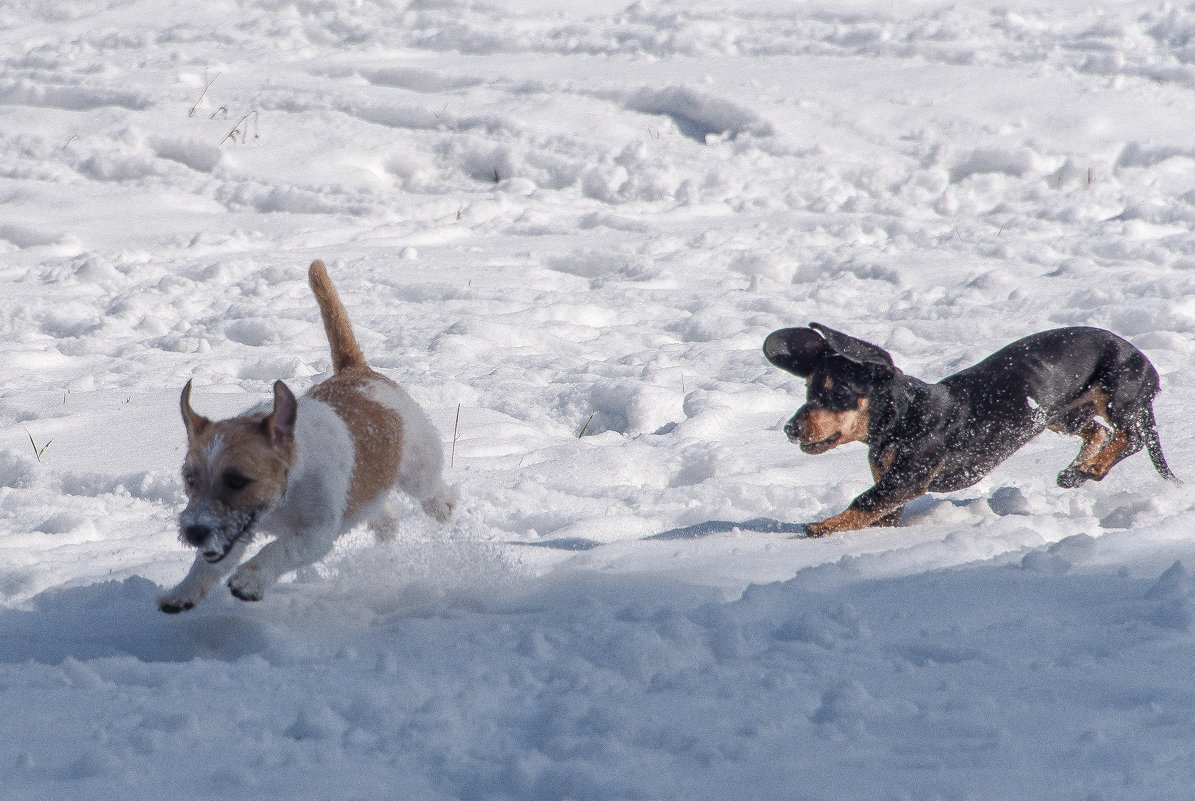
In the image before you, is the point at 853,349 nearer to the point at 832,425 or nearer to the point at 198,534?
the point at 832,425

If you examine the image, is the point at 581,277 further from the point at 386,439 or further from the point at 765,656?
the point at 765,656

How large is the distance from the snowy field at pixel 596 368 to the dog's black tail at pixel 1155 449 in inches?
7.4

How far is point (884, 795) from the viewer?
5.95 feet

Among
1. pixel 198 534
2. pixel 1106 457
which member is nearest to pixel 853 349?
pixel 1106 457

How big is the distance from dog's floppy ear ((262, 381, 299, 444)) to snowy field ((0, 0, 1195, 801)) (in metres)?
0.47

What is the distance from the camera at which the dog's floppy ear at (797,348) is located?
13.0 ft

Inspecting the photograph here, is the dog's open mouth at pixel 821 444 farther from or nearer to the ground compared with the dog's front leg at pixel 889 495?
farther from the ground

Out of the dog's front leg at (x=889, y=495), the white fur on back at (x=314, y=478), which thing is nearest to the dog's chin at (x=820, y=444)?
the dog's front leg at (x=889, y=495)

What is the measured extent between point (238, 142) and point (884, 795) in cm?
742

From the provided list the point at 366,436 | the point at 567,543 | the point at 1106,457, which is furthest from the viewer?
the point at 1106,457

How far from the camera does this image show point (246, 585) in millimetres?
2738

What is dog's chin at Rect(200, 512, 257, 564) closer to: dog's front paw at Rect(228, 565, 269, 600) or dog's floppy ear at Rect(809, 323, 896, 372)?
dog's front paw at Rect(228, 565, 269, 600)

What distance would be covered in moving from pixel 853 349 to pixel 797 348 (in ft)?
0.84

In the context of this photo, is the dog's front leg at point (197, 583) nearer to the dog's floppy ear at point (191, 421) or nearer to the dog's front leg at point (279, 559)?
the dog's front leg at point (279, 559)
